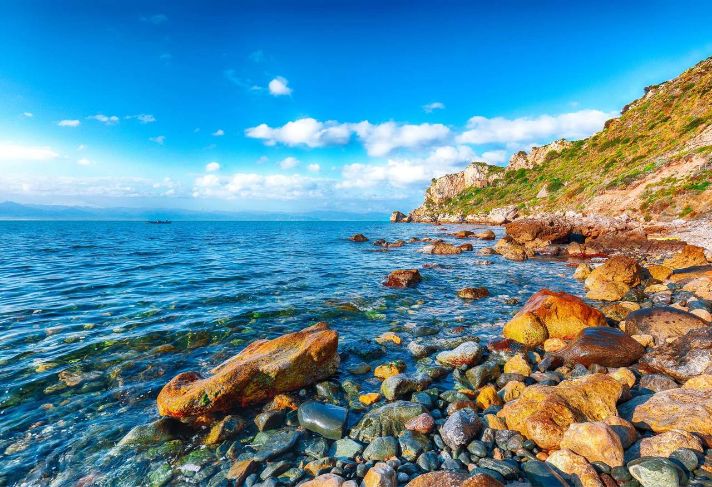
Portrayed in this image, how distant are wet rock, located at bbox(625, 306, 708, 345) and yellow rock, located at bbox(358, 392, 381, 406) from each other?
8.62 metres

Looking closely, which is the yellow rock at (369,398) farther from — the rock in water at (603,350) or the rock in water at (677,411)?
the rock in water at (603,350)

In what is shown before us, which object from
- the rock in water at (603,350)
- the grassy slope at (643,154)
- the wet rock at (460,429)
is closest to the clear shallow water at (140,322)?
the wet rock at (460,429)

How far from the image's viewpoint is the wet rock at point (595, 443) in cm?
499

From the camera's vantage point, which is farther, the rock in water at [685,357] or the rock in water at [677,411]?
the rock in water at [685,357]

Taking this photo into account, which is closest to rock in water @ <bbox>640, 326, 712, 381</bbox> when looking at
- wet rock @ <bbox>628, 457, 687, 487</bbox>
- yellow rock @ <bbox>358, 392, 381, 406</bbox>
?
wet rock @ <bbox>628, 457, 687, 487</bbox>

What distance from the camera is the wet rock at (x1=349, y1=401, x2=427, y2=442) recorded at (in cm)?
658

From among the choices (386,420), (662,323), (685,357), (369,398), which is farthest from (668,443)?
(662,323)

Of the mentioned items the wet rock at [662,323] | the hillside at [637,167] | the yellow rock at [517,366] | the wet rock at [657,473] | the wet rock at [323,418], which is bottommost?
the wet rock at [323,418]

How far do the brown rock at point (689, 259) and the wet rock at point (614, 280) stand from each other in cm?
382

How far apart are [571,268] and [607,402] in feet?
73.7

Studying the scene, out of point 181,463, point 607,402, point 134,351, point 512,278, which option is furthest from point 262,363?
point 512,278

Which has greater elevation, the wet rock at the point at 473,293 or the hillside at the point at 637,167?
the hillside at the point at 637,167

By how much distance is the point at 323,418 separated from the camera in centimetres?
691

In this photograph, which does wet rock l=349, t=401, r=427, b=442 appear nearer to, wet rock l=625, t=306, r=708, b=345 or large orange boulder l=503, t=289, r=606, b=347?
large orange boulder l=503, t=289, r=606, b=347
